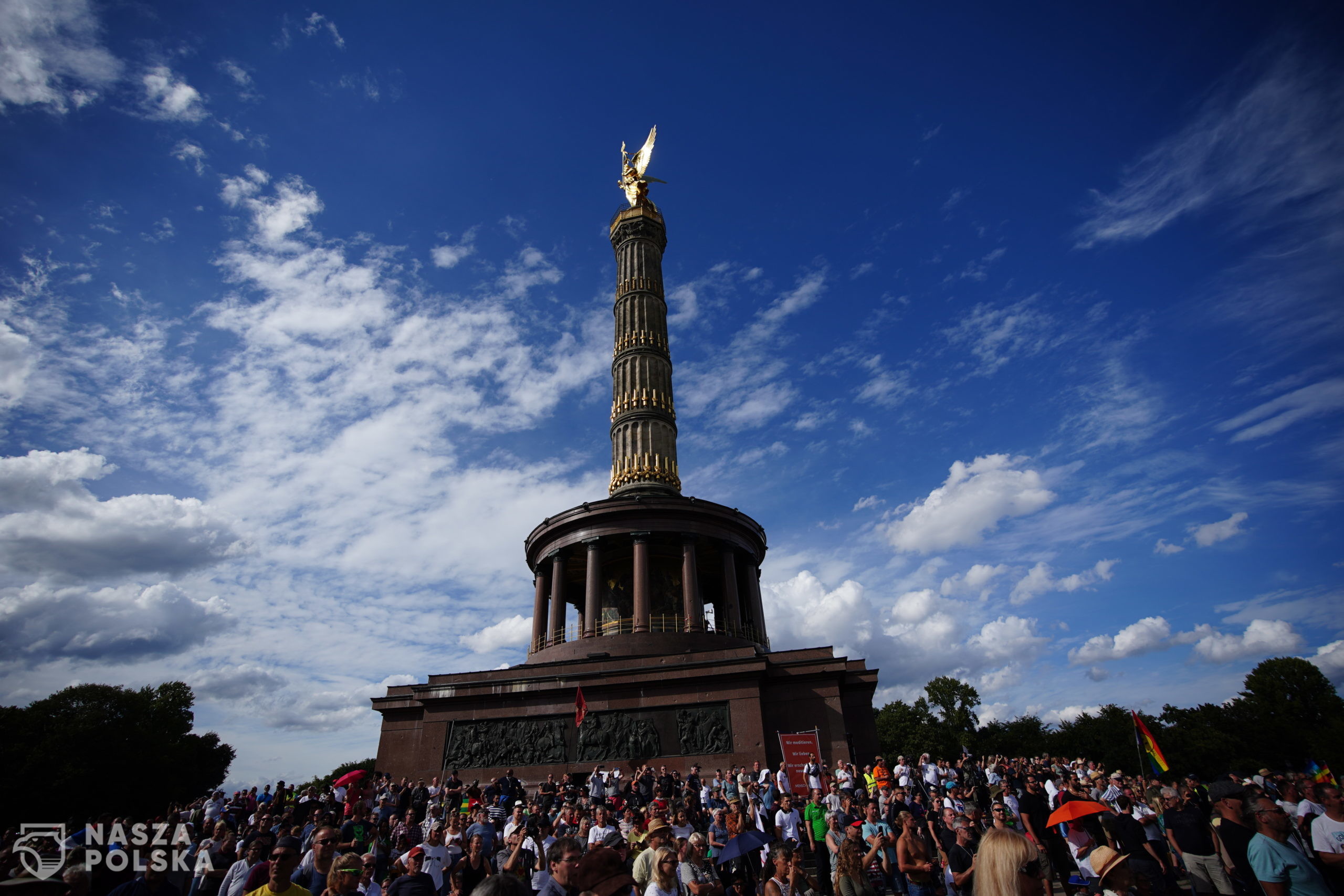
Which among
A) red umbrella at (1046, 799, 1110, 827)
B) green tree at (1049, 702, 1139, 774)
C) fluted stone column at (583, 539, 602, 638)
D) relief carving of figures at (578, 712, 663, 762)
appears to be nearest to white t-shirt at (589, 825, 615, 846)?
red umbrella at (1046, 799, 1110, 827)

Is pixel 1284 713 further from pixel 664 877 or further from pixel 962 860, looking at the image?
pixel 664 877

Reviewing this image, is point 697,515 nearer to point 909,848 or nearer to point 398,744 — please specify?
point 398,744

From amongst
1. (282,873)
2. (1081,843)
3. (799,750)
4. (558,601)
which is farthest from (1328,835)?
(558,601)

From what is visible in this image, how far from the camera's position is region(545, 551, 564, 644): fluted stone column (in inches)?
979

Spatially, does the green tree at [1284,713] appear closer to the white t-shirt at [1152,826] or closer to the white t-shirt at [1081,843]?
the white t-shirt at [1152,826]

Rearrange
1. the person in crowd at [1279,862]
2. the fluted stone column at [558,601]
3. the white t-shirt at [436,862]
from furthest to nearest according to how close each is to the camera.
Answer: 1. the fluted stone column at [558,601]
2. the white t-shirt at [436,862]
3. the person in crowd at [1279,862]

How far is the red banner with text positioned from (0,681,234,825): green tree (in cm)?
3260

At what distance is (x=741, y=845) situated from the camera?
740 centimetres

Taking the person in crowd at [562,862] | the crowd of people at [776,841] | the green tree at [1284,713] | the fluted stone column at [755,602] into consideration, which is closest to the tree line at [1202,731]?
the green tree at [1284,713]

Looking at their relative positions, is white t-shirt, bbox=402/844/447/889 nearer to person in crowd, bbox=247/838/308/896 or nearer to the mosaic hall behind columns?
person in crowd, bbox=247/838/308/896

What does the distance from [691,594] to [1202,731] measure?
52.3m

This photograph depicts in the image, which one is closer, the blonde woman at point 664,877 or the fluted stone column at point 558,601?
the blonde woman at point 664,877

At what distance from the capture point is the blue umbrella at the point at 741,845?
23.9ft

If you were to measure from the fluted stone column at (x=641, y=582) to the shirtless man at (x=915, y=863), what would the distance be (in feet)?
51.2
